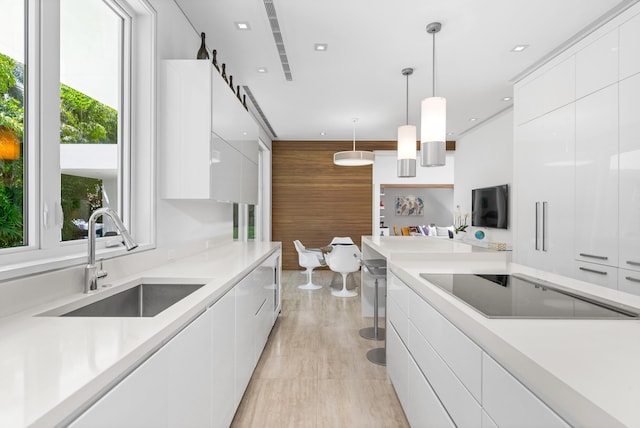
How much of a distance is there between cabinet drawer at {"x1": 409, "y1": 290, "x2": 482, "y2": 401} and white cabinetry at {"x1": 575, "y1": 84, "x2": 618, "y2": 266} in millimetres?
2048

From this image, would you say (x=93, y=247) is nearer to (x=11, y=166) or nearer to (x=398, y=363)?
(x=11, y=166)

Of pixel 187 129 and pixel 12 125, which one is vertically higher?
pixel 187 129

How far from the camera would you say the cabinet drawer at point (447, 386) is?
3.39 ft

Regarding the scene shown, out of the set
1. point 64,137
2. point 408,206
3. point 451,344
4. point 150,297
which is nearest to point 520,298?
point 451,344

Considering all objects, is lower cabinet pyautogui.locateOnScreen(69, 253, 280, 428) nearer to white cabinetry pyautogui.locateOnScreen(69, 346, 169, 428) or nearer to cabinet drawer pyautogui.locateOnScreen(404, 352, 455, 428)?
white cabinetry pyautogui.locateOnScreen(69, 346, 169, 428)

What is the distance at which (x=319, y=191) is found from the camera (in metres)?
7.06

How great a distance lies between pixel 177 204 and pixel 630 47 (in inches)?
137

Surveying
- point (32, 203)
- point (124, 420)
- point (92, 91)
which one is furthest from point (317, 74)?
point (124, 420)

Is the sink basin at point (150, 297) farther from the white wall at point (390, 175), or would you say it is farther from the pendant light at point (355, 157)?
the white wall at point (390, 175)

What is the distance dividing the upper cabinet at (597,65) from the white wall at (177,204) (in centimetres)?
329

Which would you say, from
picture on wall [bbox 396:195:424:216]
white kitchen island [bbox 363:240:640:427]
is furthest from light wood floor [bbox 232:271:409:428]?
picture on wall [bbox 396:195:424:216]

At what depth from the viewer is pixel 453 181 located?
7.43m

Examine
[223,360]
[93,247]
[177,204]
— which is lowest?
[223,360]

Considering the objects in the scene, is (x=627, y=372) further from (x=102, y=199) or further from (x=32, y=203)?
(x=102, y=199)
